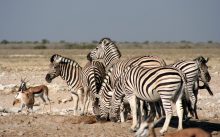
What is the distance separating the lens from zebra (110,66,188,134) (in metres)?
11.9

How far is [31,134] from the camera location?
40.9 feet

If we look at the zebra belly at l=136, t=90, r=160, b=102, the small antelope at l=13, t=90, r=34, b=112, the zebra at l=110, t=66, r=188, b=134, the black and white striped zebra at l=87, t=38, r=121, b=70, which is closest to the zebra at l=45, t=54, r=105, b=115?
the black and white striped zebra at l=87, t=38, r=121, b=70

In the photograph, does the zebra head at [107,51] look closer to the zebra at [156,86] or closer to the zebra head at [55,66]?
the zebra head at [55,66]

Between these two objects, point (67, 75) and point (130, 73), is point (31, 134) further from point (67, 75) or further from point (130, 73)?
point (67, 75)

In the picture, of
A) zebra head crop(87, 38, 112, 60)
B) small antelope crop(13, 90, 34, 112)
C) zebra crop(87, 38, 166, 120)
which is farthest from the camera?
small antelope crop(13, 90, 34, 112)

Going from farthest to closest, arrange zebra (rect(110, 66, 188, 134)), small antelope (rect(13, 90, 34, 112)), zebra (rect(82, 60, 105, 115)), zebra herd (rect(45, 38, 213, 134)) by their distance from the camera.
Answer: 1. small antelope (rect(13, 90, 34, 112))
2. zebra (rect(82, 60, 105, 115))
3. zebra herd (rect(45, 38, 213, 134))
4. zebra (rect(110, 66, 188, 134))

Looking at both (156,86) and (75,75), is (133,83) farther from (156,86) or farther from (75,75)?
(75,75)

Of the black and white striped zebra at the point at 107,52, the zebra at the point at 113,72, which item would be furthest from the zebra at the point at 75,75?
the zebra at the point at 113,72

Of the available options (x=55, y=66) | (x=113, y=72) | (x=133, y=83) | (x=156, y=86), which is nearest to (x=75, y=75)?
(x=55, y=66)

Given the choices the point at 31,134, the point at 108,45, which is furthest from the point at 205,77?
the point at 31,134

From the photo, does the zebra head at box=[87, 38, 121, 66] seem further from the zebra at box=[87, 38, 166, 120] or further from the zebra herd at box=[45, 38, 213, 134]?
the zebra at box=[87, 38, 166, 120]

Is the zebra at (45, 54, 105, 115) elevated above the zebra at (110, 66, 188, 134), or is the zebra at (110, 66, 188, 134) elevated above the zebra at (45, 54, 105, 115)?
the zebra at (45, 54, 105, 115)

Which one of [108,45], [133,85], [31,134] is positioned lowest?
[31,134]

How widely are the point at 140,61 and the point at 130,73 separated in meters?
1.49
